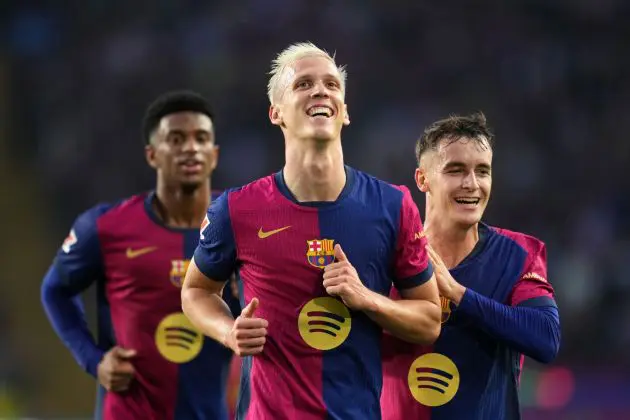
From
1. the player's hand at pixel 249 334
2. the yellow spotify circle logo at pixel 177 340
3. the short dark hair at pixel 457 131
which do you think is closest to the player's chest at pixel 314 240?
the player's hand at pixel 249 334

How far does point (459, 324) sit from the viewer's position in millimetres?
4008

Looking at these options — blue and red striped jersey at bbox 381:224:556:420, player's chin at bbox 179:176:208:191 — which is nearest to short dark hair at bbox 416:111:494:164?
blue and red striped jersey at bbox 381:224:556:420

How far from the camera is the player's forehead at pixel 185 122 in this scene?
17.5 feet

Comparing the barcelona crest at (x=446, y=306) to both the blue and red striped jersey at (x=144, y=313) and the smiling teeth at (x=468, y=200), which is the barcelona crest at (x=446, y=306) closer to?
the smiling teeth at (x=468, y=200)

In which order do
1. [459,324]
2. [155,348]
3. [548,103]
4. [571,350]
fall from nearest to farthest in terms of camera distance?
[459,324]
[155,348]
[571,350]
[548,103]

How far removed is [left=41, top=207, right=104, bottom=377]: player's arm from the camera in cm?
518

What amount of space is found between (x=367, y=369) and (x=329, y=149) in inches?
→ 28.7

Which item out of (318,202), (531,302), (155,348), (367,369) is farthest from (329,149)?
(155,348)

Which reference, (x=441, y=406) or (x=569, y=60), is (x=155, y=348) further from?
(x=569, y=60)

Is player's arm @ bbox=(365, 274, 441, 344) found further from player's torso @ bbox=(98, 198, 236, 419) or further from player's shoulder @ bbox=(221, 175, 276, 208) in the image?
player's torso @ bbox=(98, 198, 236, 419)

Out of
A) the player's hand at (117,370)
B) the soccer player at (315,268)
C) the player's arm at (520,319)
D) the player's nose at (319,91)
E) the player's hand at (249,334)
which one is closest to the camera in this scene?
the player's hand at (249,334)

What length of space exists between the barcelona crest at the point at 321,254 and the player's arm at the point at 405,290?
51 millimetres

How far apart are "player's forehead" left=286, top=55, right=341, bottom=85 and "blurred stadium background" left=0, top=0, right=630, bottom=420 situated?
6.70 m

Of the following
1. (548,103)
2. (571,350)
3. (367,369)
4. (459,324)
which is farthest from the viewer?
(548,103)
